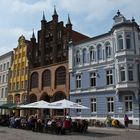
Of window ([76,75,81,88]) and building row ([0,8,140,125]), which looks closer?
building row ([0,8,140,125])

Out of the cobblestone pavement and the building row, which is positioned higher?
the building row

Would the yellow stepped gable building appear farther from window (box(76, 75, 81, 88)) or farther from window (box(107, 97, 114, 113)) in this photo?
window (box(107, 97, 114, 113))

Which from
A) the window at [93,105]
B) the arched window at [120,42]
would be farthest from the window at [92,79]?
the arched window at [120,42]

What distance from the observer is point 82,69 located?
43.0 metres

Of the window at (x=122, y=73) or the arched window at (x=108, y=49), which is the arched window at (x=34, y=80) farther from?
the window at (x=122, y=73)

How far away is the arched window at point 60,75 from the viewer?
46484 mm

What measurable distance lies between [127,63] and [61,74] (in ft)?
46.5

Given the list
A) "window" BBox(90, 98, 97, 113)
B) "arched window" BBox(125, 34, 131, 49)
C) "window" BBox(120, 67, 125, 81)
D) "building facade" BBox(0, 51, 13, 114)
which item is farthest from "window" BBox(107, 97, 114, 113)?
"building facade" BBox(0, 51, 13, 114)

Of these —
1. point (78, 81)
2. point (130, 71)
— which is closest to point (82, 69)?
point (78, 81)

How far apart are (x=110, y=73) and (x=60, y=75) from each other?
11.1m

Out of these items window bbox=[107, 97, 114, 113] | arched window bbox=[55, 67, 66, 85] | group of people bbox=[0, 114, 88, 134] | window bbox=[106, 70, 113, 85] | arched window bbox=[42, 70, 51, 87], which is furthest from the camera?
arched window bbox=[42, 70, 51, 87]

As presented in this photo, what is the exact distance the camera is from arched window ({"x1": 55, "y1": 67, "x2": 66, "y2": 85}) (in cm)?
4648

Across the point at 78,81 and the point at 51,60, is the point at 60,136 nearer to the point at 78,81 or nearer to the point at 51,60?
the point at 78,81

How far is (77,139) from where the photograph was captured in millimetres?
19391
